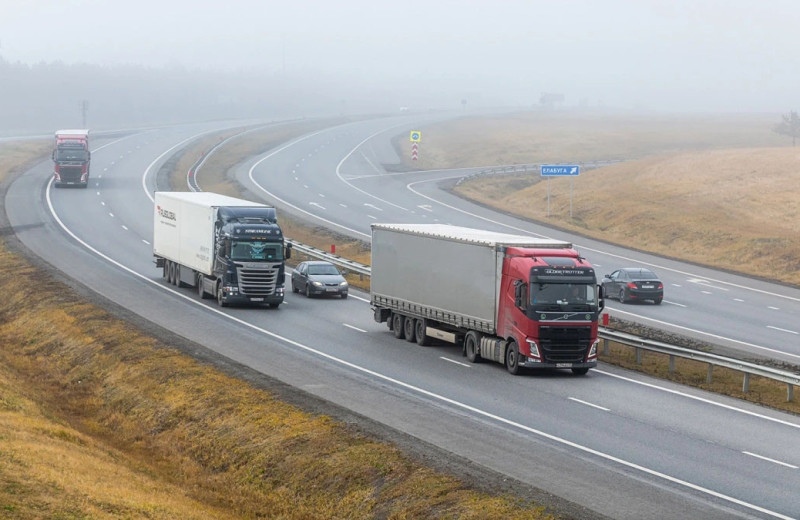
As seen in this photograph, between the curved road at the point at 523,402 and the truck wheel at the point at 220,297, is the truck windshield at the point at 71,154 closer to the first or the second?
the curved road at the point at 523,402

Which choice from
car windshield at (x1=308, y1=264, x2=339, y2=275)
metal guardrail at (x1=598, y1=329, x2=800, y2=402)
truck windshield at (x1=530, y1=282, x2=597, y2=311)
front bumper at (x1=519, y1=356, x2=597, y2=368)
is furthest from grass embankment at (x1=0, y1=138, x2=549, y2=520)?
car windshield at (x1=308, y1=264, x2=339, y2=275)

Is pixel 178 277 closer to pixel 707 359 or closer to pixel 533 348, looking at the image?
pixel 533 348

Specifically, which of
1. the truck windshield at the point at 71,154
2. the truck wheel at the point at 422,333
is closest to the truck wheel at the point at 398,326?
the truck wheel at the point at 422,333

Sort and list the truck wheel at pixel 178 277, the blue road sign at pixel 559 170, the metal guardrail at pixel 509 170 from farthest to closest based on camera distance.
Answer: the metal guardrail at pixel 509 170 < the blue road sign at pixel 559 170 < the truck wheel at pixel 178 277

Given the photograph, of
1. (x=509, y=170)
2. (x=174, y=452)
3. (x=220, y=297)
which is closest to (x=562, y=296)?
(x=174, y=452)

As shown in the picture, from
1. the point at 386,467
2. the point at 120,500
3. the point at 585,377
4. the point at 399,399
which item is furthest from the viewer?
the point at 585,377

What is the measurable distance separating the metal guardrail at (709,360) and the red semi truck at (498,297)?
109 inches

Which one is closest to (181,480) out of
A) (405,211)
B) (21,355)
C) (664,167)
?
(21,355)

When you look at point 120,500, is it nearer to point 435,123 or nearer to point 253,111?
point 435,123

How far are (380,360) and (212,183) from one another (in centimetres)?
5998

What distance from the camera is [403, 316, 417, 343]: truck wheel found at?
36906 millimetres

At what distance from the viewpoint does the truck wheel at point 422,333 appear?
118 feet

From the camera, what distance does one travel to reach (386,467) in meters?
20.4

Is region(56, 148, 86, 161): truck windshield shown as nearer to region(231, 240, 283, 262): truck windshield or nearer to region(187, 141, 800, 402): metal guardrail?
region(231, 240, 283, 262): truck windshield
